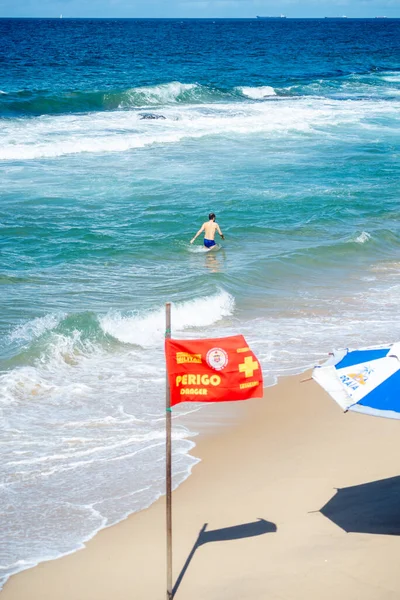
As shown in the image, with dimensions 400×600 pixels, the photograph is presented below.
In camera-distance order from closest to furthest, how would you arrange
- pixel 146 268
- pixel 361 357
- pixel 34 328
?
1. pixel 361 357
2. pixel 34 328
3. pixel 146 268

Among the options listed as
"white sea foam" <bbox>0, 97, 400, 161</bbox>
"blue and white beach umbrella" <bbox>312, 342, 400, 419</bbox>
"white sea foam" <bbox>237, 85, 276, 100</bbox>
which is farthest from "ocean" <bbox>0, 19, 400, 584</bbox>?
"white sea foam" <bbox>237, 85, 276, 100</bbox>

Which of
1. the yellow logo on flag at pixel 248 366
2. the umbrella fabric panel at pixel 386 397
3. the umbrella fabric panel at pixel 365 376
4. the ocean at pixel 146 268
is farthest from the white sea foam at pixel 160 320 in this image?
the yellow logo on flag at pixel 248 366

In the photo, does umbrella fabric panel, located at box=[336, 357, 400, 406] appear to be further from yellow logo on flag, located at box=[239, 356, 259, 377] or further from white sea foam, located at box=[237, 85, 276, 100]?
white sea foam, located at box=[237, 85, 276, 100]

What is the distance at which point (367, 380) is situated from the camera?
289 inches

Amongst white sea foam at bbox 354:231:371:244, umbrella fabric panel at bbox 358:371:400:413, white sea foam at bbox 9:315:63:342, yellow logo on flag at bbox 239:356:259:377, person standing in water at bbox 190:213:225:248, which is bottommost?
white sea foam at bbox 9:315:63:342

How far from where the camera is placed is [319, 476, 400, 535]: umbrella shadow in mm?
7766

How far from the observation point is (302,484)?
8672 mm

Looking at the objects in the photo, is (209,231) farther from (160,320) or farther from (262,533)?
(262,533)

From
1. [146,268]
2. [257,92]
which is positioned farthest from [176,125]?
[146,268]

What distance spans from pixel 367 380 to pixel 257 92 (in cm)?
4667

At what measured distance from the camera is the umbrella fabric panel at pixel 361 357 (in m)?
7.57

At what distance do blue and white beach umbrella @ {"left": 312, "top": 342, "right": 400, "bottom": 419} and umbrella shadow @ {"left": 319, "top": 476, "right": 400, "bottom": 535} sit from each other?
4.30ft

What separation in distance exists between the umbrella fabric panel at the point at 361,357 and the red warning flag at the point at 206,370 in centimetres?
128

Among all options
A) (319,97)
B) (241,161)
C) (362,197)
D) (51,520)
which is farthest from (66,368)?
(319,97)
